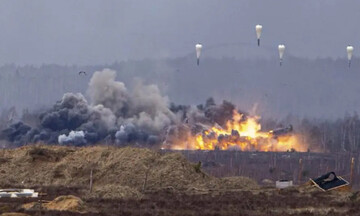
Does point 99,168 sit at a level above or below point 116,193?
above

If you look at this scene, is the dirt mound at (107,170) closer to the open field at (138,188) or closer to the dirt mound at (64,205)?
the open field at (138,188)

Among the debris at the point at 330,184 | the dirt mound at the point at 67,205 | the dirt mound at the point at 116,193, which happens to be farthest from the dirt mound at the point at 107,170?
the dirt mound at the point at 67,205

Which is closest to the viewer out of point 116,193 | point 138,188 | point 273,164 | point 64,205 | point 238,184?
point 64,205

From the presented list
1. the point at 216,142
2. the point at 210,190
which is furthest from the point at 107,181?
the point at 216,142

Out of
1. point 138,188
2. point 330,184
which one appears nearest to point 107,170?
point 138,188

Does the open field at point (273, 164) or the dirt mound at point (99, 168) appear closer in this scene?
the dirt mound at point (99, 168)

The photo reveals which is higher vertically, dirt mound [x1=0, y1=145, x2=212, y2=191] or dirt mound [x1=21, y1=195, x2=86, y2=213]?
dirt mound [x1=0, y1=145, x2=212, y2=191]

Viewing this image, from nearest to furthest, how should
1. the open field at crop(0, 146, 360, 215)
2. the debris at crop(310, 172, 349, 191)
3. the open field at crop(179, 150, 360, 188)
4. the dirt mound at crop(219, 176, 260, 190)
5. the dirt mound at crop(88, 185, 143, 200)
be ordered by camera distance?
the open field at crop(0, 146, 360, 215)
the dirt mound at crop(88, 185, 143, 200)
the debris at crop(310, 172, 349, 191)
the dirt mound at crop(219, 176, 260, 190)
the open field at crop(179, 150, 360, 188)

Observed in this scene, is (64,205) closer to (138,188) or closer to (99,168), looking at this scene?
(138,188)

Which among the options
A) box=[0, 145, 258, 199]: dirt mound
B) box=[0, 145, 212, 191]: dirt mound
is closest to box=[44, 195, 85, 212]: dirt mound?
box=[0, 145, 258, 199]: dirt mound

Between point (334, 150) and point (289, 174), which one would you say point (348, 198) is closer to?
point (289, 174)

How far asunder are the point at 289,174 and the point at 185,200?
78467mm

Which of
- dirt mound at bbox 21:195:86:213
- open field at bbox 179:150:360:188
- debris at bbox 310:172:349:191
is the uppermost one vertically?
open field at bbox 179:150:360:188

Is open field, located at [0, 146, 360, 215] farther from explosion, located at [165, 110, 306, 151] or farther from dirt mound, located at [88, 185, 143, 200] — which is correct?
explosion, located at [165, 110, 306, 151]
